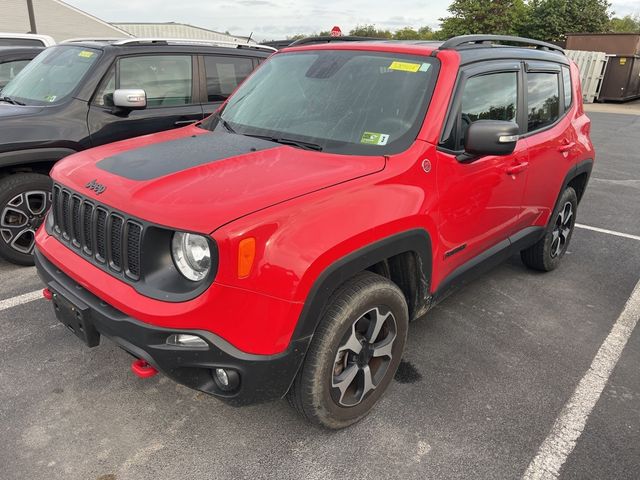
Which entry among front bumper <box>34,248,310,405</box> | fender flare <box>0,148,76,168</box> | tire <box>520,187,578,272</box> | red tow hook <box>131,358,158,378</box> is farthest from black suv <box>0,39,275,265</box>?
tire <box>520,187,578,272</box>

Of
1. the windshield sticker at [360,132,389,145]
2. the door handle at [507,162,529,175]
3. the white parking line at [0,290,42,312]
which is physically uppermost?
the windshield sticker at [360,132,389,145]

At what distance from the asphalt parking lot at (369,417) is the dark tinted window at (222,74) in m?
2.64

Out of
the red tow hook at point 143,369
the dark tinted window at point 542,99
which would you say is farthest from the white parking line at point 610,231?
the red tow hook at point 143,369

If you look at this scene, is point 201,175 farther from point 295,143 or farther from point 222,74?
point 222,74

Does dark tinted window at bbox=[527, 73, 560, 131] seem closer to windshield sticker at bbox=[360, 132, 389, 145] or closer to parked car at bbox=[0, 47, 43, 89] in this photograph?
windshield sticker at bbox=[360, 132, 389, 145]

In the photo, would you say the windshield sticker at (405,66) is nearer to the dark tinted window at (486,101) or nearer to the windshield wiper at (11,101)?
the dark tinted window at (486,101)

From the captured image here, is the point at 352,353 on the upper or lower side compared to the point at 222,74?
lower

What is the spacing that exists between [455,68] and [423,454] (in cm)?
202

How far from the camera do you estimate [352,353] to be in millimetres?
2445

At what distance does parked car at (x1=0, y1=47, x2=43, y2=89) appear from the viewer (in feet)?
20.0

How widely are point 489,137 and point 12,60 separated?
19.6ft

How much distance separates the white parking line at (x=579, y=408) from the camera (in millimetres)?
2386

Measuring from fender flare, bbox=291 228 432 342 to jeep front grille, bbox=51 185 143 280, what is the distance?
0.72 m

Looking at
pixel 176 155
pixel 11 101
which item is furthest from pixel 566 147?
pixel 11 101
